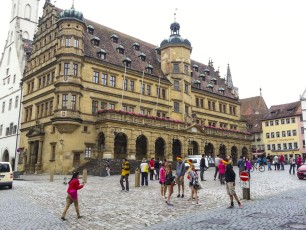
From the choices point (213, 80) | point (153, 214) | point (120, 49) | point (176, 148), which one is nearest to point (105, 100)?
point (120, 49)

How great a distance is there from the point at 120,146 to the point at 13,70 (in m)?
24.9

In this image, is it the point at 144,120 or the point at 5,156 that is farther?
the point at 5,156

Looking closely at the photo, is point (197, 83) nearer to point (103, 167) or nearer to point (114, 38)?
point (114, 38)

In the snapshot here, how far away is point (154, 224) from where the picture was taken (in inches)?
390

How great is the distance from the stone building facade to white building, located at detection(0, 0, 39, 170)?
3.48 m

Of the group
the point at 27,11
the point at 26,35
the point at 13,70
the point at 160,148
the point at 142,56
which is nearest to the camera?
the point at 160,148

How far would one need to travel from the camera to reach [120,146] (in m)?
42.6

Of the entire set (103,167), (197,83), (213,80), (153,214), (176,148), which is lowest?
(153,214)

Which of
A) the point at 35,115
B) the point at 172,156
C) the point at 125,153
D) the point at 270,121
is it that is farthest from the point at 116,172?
the point at 270,121

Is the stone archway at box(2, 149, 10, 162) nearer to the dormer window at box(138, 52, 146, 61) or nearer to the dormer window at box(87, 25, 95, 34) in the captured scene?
the dormer window at box(87, 25, 95, 34)

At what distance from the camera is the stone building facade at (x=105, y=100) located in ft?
130

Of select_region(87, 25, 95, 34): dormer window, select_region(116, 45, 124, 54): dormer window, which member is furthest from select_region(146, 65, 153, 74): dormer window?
select_region(87, 25, 95, 34): dormer window

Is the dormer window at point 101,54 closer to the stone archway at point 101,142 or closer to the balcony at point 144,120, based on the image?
the balcony at point 144,120

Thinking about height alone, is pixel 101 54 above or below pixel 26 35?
below
